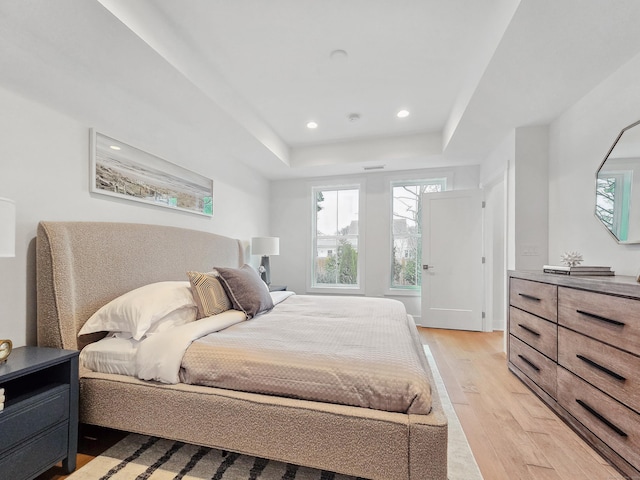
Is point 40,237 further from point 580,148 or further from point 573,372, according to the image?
point 580,148

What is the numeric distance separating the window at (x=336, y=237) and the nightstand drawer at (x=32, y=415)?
3651 millimetres

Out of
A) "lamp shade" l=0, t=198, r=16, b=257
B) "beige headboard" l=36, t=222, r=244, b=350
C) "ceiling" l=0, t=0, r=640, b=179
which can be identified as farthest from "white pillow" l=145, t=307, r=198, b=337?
"ceiling" l=0, t=0, r=640, b=179

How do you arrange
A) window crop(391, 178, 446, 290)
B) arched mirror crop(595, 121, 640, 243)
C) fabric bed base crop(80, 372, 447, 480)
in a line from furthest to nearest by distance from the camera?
window crop(391, 178, 446, 290)
arched mirror crop(595, 121, 640, 243)
fabric bed base crop(80, 372, 447, 480)

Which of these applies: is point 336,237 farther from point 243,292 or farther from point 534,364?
point 534,364

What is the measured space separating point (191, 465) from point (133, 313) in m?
0.86

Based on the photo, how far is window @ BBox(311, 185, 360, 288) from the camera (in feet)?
15.7

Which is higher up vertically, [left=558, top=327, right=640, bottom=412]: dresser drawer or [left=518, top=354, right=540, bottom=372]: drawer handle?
[left=558, top=327, right=640, bottom=412]: dresser drawer

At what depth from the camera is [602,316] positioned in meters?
1.56

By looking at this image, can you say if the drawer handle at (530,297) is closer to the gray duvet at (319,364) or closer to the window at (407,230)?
the gray duvet at (319,364)

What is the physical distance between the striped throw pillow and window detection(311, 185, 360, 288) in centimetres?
280

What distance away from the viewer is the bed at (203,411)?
3.89 ft

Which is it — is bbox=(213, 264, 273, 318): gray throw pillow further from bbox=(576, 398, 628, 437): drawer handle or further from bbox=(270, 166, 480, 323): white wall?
bbox=(270, 166, 480, 323): white wall

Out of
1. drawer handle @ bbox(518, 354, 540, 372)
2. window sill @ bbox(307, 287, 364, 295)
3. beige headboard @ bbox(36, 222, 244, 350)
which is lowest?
drawer handle @ bbox(518, 354, 540, 372)

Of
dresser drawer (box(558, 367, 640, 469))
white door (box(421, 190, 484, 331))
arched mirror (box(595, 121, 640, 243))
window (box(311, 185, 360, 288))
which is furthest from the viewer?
window (box(311, 185, 360, 288))
